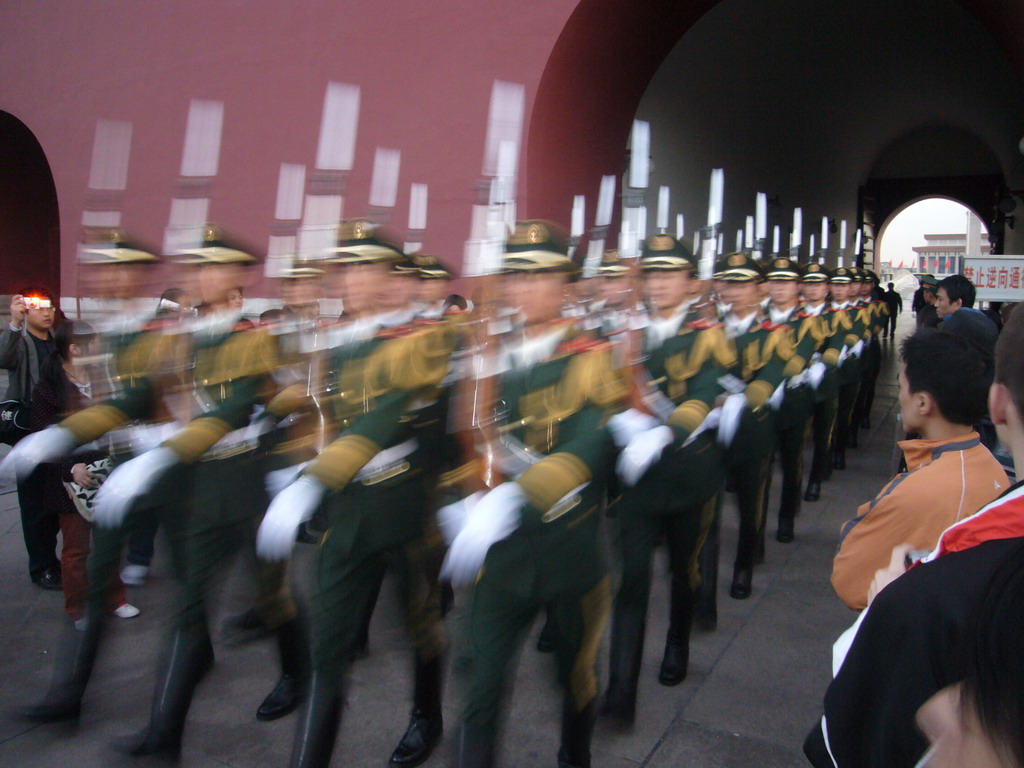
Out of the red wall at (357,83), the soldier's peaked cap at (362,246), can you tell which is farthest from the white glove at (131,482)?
the red wall at (357,83)

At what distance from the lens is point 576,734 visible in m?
2.40

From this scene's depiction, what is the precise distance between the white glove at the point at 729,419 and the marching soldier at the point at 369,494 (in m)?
1.21

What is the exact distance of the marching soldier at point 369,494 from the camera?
2.36 m

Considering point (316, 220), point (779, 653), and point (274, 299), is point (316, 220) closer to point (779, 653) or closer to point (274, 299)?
point (779, 653)

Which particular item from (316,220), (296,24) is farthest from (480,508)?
(296,24)

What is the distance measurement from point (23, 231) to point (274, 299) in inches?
309

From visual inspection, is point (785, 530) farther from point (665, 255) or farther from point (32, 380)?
point (32, 380)

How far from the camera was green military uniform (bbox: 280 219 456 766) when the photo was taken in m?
Result: 2.37

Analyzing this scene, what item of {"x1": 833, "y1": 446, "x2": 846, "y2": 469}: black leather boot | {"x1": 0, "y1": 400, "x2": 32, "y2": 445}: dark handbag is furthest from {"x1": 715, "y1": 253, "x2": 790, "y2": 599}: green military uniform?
{"x1": 0, "y1": 400, "x2": 32, "y2": 445}: dark handbag

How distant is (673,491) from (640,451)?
55cm

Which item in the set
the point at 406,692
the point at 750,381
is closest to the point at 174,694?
the point at 406,692

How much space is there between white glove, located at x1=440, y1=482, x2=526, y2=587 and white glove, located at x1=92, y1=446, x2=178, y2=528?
1.18m

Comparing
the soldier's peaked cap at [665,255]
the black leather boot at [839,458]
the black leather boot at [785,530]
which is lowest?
the black leather boot at [785,530]

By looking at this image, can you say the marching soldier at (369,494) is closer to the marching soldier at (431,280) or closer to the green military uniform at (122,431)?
the green military uniform at (122,431)
